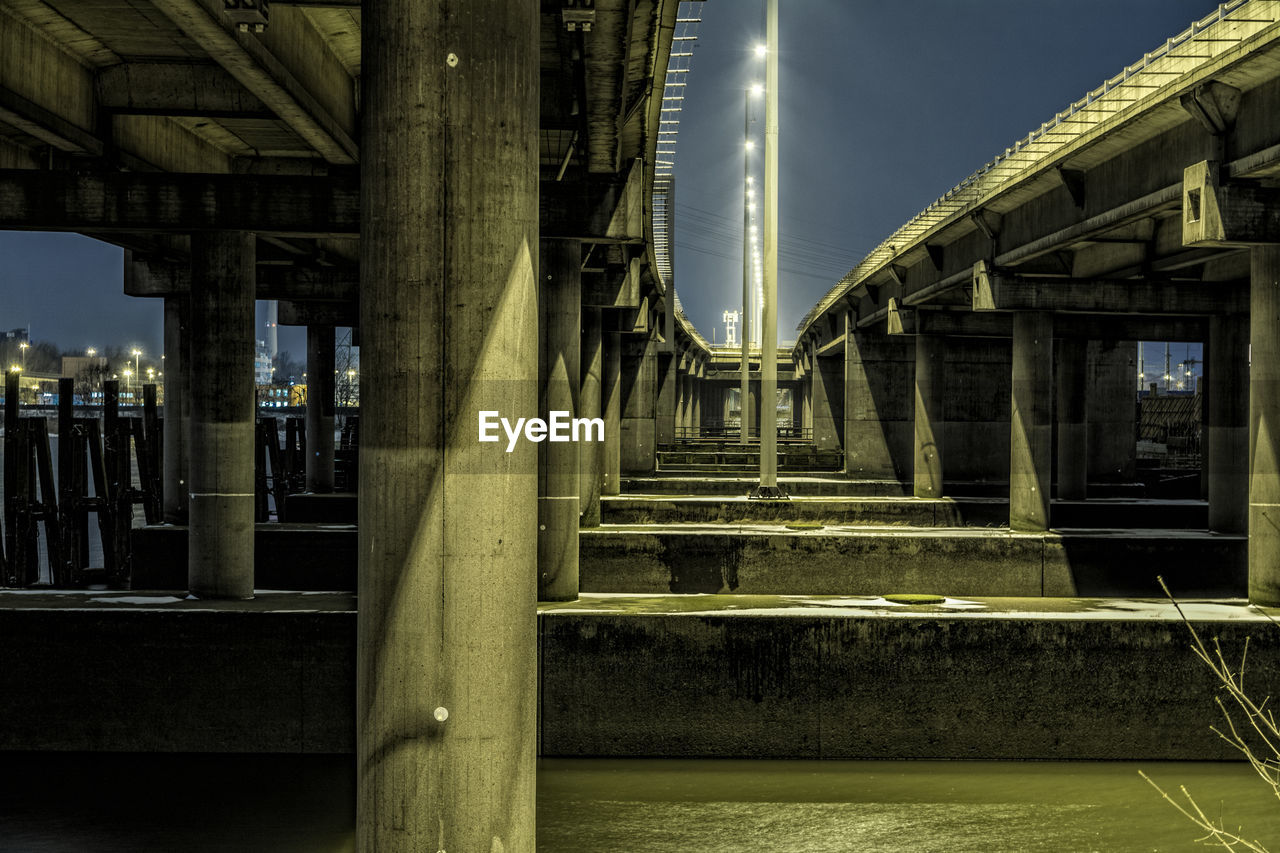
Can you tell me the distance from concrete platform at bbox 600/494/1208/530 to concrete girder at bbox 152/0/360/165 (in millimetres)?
17120

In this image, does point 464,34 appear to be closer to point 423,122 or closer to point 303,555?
Result: point 423,122

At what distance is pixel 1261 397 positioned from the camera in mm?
17906

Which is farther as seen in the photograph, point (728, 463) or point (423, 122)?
point (728, 463)

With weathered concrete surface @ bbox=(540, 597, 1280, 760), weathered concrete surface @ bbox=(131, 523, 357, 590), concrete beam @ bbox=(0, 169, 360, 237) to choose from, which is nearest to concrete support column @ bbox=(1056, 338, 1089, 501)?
weathered concrete surface @ bbox=(131, 523, 357, 590)

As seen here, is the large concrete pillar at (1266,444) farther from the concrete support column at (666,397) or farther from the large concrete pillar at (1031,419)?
the concrete support column at (666,397)

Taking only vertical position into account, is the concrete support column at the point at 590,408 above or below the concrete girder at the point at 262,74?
below

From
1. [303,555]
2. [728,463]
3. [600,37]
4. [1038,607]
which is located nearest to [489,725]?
[600,37]

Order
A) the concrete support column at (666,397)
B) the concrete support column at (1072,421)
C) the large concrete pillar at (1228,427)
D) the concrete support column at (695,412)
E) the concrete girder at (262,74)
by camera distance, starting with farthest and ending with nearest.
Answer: the concrete support column at (695,412), the concrete support column at (666,397), the concrete support column at (1072,421), the large concrete pillar at (1228,427), the concrete girder at (262,74)

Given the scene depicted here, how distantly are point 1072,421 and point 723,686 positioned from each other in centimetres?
2727

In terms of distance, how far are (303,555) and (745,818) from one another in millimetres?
16362

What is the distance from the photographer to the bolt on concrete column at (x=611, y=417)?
3762 cm

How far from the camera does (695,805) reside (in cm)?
1391

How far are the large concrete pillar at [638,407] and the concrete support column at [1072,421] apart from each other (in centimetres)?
1602

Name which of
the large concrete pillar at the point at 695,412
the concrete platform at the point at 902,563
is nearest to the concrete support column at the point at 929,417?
the concrete platform at the point at 902,563
